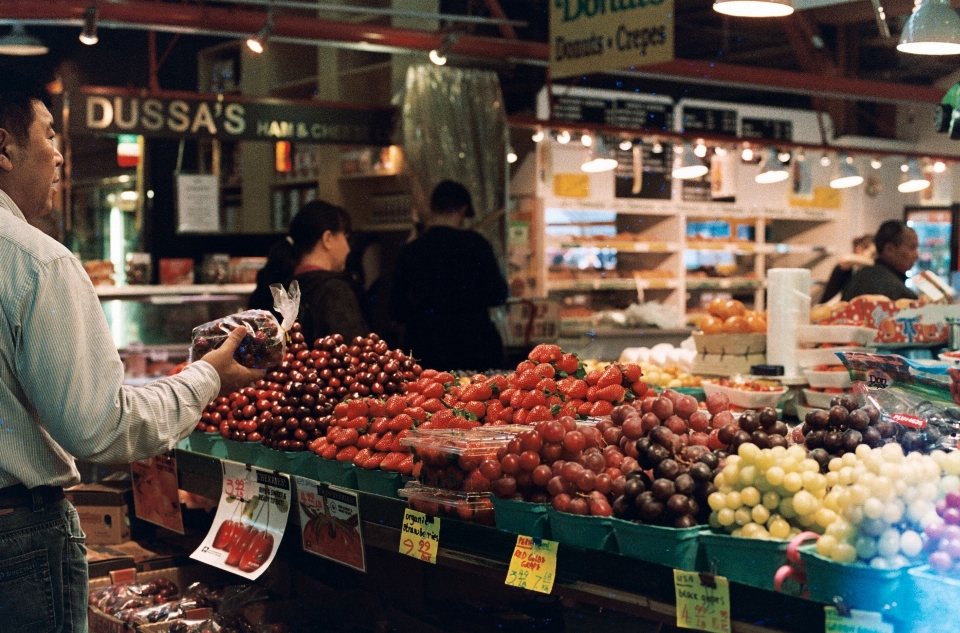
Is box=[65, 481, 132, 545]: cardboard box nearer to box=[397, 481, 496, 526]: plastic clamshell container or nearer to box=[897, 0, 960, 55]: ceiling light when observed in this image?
box=[397, 481, 496, 526]: plastic clamshell container

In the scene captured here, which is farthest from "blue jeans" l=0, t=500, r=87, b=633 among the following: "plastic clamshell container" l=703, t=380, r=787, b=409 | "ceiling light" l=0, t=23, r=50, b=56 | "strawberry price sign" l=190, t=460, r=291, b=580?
"ceiling light" l=0, t=23, r=50, b=56

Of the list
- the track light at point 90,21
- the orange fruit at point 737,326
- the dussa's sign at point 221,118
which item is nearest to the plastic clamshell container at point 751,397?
the orange fruit at point 737,326

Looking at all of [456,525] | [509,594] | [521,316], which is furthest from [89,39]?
[456,525]

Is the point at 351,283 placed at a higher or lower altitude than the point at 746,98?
lower

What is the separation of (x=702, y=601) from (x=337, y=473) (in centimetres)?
133

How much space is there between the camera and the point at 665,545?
2023 millimetres

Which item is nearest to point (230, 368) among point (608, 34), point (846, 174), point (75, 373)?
point (75, 373)

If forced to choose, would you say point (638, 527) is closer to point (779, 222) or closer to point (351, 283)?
point (351, 283)

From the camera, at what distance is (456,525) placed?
2453 millimetres

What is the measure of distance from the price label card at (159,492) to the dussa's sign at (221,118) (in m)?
3.66

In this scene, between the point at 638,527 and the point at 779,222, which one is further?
the point at 779,222

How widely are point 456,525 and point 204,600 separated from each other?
149 cm

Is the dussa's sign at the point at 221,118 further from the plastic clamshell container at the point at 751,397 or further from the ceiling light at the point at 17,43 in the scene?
the plastic clamshell container at the point at 751,397

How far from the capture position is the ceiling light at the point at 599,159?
29.0 feet
